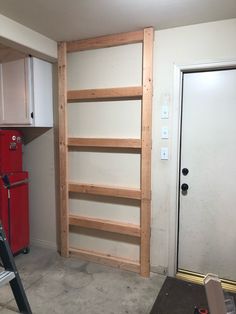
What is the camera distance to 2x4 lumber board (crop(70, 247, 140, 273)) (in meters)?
2.79

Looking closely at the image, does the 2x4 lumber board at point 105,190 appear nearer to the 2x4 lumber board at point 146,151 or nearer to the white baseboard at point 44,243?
the 2x4 lumber board at point 146,151

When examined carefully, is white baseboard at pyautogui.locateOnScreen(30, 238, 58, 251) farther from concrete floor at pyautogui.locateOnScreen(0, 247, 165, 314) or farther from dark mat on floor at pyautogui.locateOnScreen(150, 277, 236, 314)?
dark mat on floor at pyautogui.locateOnScreen(150, 277, 236, 314)

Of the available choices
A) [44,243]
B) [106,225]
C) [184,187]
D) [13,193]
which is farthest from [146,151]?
[44,243]

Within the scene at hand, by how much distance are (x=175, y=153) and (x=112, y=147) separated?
2.25 ft

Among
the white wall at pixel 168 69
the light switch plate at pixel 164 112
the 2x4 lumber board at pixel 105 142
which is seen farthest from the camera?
the 2x4 lumber board at pixel 105 142

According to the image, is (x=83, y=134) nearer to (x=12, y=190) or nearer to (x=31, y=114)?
(x=31, y=114)

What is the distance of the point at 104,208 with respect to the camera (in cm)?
294

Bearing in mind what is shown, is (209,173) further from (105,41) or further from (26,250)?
(26,250)

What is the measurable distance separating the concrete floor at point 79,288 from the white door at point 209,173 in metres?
0.56

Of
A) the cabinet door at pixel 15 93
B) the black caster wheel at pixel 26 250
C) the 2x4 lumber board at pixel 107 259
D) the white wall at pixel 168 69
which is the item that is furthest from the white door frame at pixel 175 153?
the black caster wheel at pixel 26 250

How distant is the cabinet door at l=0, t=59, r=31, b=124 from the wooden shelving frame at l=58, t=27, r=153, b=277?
38 centimetres

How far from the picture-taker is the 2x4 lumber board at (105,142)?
265cm

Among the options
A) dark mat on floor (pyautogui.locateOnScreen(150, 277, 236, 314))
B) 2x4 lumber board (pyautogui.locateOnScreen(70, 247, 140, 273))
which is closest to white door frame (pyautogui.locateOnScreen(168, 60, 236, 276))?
dark mat on floor (pyautogui.locateOnScreen(150, 277, 236, 314))

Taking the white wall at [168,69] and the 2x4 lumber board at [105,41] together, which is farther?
the 2x4 lumber board at [105,41]
